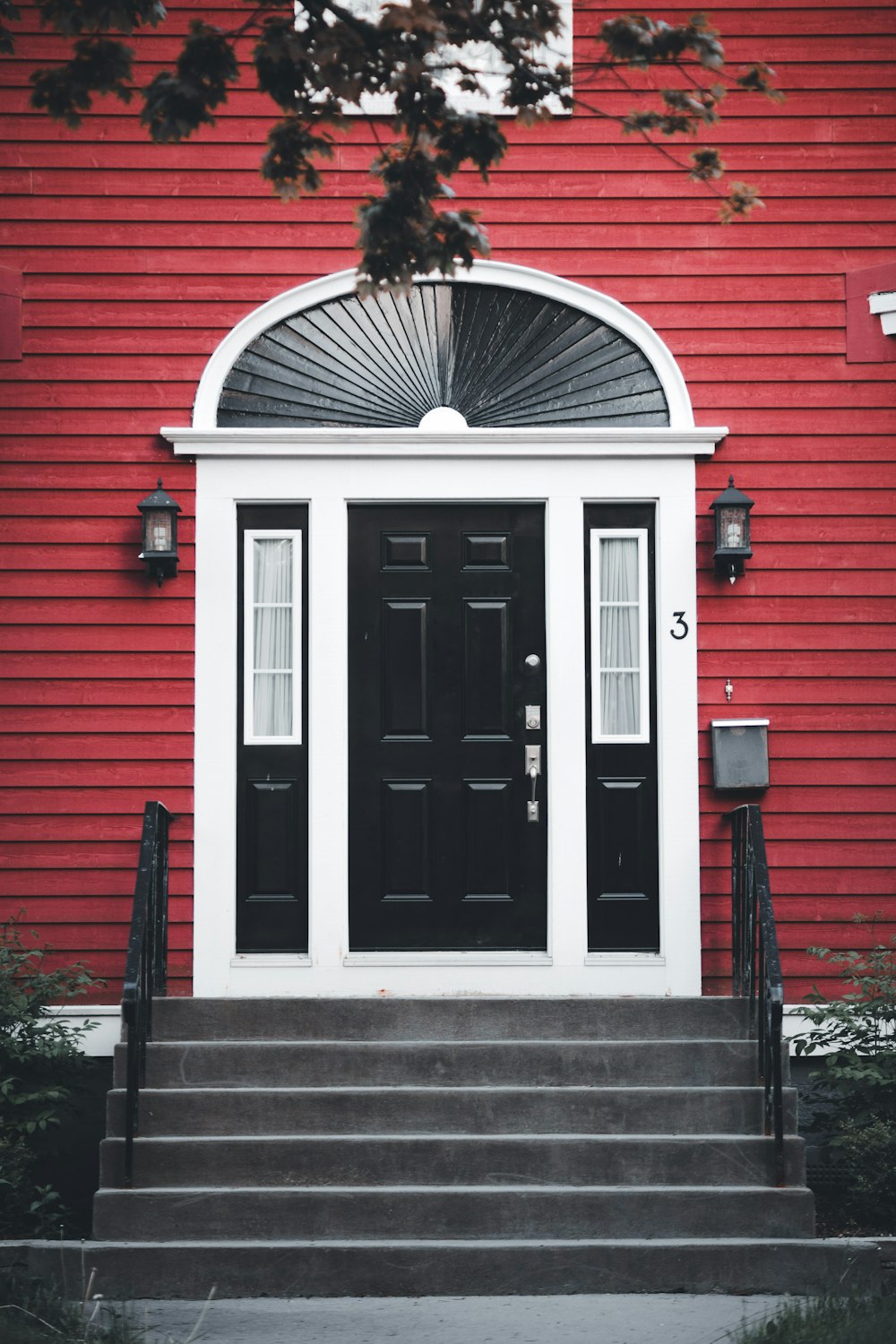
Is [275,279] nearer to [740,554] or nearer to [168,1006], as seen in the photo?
[740,554]

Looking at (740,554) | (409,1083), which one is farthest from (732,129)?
(409,1083)

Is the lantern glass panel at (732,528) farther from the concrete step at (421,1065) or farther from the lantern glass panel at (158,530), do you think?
the lantern glass panel at (158,530)

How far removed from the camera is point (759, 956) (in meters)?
5.82

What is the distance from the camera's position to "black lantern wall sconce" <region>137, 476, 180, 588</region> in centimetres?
647

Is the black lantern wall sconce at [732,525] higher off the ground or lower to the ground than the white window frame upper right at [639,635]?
higher

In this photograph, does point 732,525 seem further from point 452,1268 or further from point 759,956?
point 452,1268

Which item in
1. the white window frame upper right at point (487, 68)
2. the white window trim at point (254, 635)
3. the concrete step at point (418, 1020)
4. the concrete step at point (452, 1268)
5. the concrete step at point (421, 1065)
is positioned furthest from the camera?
the white window frame upper right at point (487, 68)

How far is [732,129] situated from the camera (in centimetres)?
683

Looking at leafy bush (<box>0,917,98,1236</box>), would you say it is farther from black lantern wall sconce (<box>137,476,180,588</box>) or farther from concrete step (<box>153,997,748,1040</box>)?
black lantern wall sconce (<box>137,476,180,588</box>)

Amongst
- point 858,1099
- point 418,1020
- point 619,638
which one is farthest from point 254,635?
point 858,1099

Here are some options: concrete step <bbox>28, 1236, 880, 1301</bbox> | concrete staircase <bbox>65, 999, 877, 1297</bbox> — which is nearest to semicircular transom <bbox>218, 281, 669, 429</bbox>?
concrete staircase <bbox>65, 999, 877, 1297</bbox>

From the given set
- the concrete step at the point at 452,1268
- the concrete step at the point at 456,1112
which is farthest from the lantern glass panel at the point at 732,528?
the concrete step at the point at 452,1268

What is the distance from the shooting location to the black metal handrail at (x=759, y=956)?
5.25m

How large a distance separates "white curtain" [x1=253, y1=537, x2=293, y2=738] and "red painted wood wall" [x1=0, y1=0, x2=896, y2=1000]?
332 millimetres
